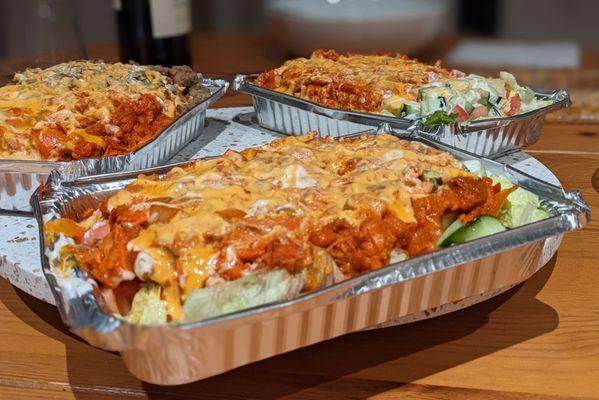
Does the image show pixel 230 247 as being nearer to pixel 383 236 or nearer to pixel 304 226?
pixel 304 226

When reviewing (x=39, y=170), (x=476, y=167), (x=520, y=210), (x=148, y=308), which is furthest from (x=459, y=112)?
(x=148, y=308)

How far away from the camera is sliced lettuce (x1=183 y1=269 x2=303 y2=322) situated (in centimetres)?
117

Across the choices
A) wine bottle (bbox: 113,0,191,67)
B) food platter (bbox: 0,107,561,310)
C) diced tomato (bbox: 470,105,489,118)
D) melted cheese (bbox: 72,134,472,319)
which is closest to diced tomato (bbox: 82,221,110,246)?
melted cheese (bbox: 72,134,472,319)

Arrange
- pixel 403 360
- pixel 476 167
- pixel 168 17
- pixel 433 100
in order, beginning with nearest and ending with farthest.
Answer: pixel 403 360 < pixel 476 167 < pixel 433 100 < pixel 168 17

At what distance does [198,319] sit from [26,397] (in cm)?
37

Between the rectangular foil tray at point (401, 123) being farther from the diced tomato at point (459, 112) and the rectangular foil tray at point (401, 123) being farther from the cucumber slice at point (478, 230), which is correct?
the cucumber slice at point (478, 230)

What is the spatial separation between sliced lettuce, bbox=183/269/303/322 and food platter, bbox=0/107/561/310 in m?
0.34

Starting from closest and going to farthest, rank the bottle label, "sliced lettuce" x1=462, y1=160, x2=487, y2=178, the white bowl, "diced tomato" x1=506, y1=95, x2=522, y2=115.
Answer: "sliced lettuce" x1=462, y1=160, x2=487, y2=178
"diced tomato" x1=506, y1=95, x2=522, y2=115
the bottle label
the white bowl

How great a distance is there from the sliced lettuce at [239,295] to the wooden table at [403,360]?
0.20 metres

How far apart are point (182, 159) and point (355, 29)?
1751 mm

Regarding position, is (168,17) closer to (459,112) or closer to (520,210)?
(459,112)

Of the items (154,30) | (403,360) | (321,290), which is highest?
(321,290)

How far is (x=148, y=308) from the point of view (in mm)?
1215

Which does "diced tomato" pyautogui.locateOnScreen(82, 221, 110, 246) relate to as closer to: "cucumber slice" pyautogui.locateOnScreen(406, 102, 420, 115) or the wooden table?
the wooden table
